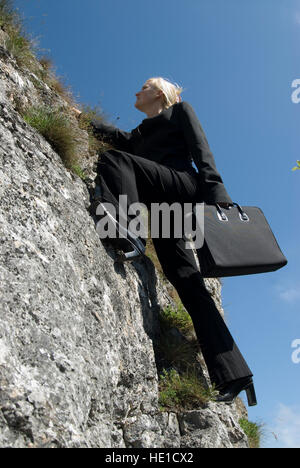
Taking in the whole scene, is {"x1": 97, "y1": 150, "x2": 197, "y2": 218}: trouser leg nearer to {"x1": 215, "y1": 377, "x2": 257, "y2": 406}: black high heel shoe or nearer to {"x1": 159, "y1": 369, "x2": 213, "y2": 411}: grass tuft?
{"x1": 159, "y1": 369, "x2": 213, "y2": 411}: grass tuft

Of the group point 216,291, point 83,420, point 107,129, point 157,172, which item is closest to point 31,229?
point 83,420

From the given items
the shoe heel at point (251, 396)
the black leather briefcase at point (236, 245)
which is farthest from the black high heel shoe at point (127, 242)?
the shoe heel at point (251, 396)

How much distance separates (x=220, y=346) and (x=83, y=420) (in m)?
1.42

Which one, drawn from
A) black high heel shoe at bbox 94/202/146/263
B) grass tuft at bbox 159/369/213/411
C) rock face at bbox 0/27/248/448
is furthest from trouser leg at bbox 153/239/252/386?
black high heel shoe at bbox 94/202/146/263

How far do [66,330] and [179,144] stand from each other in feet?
8.11

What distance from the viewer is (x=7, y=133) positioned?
3.08m

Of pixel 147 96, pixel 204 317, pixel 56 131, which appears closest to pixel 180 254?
pixel 204 317

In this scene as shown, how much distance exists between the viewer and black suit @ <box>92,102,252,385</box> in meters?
3.40

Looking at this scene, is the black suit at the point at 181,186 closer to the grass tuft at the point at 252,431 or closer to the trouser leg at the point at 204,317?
the trouser leg at the point at 204,317

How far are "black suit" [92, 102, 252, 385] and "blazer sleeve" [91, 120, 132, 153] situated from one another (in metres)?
0.31

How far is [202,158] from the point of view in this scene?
3.94 metres

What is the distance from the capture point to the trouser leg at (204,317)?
3.29m

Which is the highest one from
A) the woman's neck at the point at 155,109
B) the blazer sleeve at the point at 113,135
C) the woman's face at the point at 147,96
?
the woman's face at the point at 147,96

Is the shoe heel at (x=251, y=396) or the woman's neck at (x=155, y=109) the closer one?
the shoe heel at (x=251, y=396)
